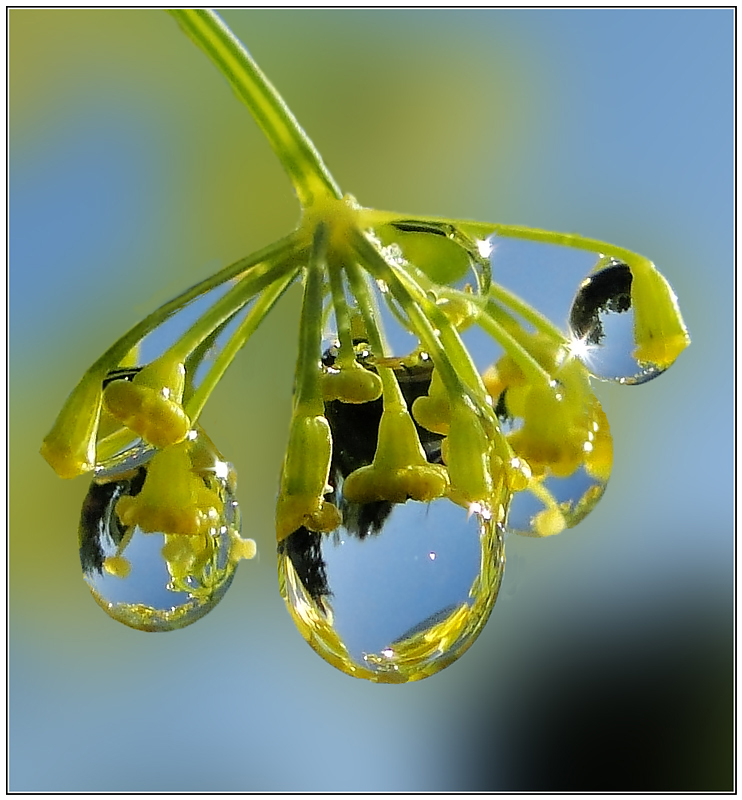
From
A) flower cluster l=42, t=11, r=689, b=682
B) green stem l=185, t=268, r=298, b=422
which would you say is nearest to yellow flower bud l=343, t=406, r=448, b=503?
flower cluster l=42, t=11, r=689, b=682

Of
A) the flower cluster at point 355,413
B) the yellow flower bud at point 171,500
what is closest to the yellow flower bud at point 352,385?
the flower cluster at point 355,413

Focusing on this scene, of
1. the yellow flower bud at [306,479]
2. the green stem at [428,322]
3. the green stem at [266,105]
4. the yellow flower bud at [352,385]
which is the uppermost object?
the green stem at [266,105]

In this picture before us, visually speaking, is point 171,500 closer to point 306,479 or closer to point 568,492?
point 306,479

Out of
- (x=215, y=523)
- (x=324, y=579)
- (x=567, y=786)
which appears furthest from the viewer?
(x=567, y=786)

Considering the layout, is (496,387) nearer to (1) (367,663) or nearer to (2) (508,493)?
(2) (508,493)

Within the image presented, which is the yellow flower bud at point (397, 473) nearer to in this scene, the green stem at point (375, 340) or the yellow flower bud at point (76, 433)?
the green stem at point (375, 340)

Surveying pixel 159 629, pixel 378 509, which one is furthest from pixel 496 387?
pixel 159 629

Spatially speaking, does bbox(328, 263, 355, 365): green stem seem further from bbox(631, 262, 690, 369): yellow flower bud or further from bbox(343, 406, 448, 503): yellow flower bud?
bbox(631, 262, 690, 369): yellow flower bud
